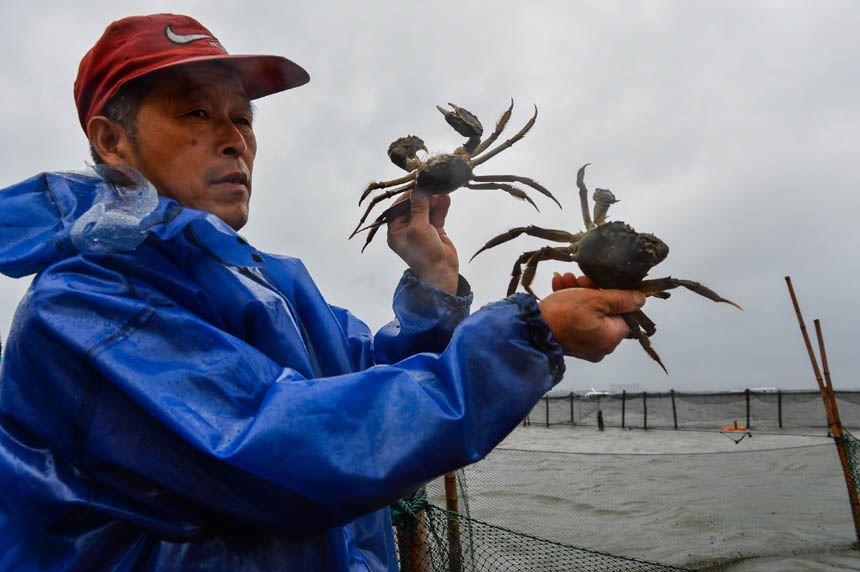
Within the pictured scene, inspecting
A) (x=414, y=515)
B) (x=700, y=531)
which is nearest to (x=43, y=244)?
(x=414, y=515)

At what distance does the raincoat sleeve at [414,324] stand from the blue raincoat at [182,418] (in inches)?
38.1

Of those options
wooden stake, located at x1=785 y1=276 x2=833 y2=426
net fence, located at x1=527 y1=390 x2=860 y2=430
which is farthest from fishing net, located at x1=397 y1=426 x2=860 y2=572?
net fence, located at x1=527 y1=390 x2=860 y2=430

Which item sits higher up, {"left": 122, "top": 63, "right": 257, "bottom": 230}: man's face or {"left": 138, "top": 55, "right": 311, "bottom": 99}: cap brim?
{"left": 138, "top": 55, "right": 311, "bottom": 99}: cap brim

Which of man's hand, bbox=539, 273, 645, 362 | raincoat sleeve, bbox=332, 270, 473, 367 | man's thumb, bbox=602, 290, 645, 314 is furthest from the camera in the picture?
raincoat sleeve, bbox=332, 270, 473, 367

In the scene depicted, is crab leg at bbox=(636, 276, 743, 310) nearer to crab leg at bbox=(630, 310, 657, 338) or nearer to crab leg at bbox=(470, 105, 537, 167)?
crab leg at bbox=(630, 310, 657, 338)

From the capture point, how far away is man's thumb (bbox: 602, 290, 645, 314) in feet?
5.37

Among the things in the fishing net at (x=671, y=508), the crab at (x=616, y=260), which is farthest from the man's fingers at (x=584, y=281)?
the fishing net at (x=671, y=508)

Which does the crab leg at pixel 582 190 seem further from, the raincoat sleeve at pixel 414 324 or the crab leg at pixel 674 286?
the raincoat sleeve at pixel 414 324

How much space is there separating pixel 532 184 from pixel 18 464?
2936mm

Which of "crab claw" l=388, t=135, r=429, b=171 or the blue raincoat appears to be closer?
the blue raincoat

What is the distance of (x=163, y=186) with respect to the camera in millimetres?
1956

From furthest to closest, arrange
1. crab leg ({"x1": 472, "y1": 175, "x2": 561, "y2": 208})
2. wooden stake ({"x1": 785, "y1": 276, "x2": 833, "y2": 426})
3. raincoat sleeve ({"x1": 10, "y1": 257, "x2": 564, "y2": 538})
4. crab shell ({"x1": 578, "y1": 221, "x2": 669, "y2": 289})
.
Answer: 1. wooden stake ({"x1": 785, "y1": 276, "x2": 833, "y2": 426})
2. crab leg ({"x1": 472, "y1": 175, "x2": 561, "y2": 208})
3. crab shell ({"x1": 578, "y1": 221, "x2": 669, "y2": 289})
4. raincoat sleeve ({"x1": 10, "y1": 257, "x2": 564, "y2": 538})

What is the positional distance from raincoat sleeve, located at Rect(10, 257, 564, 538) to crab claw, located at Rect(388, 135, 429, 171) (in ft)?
8.65

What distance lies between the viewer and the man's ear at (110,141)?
1964 millimetres
